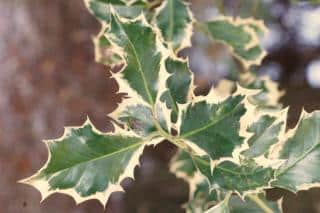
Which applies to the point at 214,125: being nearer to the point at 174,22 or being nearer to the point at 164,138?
the point at 164,138

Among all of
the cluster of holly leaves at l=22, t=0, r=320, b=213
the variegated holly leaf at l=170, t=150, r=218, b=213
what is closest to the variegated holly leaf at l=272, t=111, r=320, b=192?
the cluster of holly leaves at l=22, t=0, r=320, b=213

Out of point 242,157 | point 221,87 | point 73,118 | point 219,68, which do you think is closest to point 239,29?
point 221,87

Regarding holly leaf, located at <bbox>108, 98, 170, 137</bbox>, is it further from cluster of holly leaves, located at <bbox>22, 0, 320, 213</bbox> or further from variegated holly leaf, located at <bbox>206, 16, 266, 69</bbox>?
variegated holly leaf, located at <bbox>206, 16, 266, 69</bbox>

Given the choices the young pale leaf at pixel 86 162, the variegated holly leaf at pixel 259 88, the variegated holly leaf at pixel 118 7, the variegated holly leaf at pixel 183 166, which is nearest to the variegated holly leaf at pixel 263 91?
the variegated holly leaf at pixel 259 88

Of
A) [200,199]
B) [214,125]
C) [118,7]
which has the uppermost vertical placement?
[118,7]

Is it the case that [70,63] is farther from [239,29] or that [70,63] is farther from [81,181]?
[81,181]

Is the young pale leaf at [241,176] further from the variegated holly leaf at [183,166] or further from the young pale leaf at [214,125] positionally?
the variegated holly leaf at [183,166]

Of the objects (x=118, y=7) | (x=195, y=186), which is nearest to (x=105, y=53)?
(x=118, y=7)
